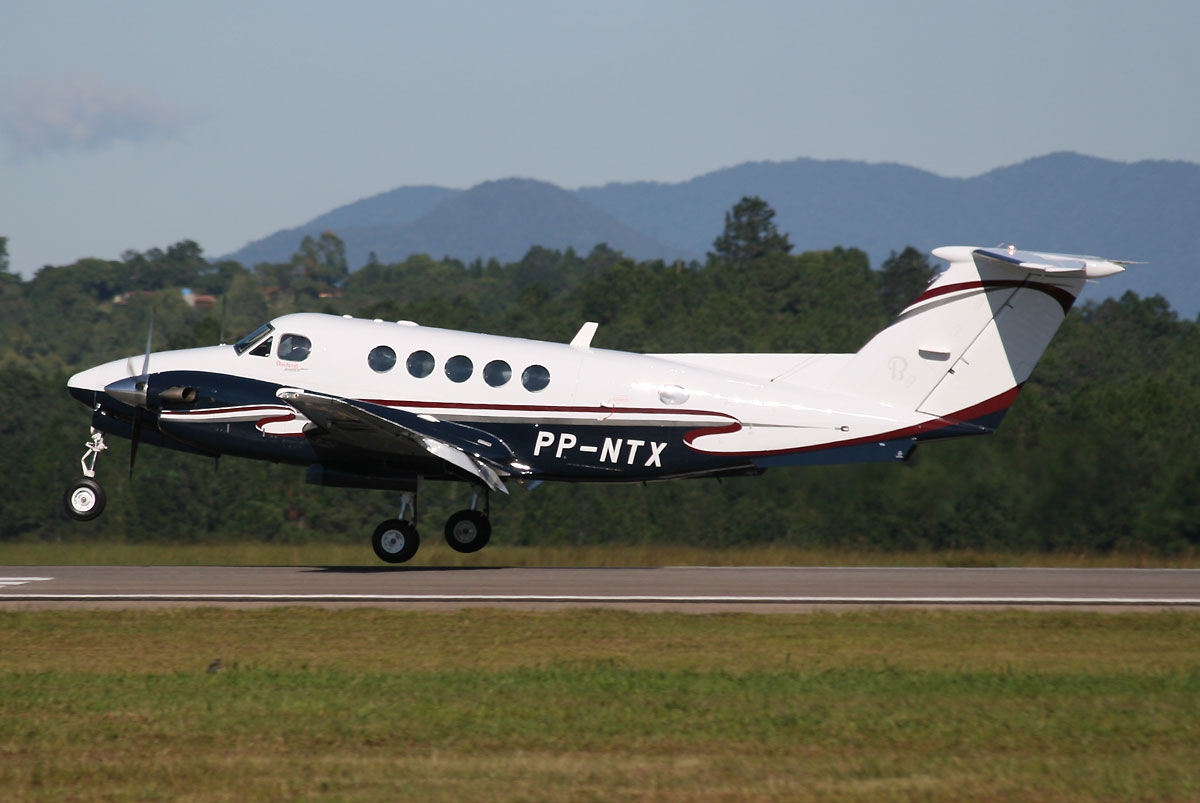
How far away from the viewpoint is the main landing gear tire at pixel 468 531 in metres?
21.6

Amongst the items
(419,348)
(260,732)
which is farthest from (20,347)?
(260,732)

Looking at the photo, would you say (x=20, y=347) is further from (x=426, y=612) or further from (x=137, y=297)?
(x=426, y=612)

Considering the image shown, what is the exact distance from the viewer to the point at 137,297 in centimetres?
13350

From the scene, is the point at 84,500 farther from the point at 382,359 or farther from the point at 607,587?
the point at 607,587

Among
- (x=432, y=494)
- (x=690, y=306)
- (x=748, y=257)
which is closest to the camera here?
(x=432, y=494)

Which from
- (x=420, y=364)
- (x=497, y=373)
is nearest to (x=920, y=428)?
(x=497, y=373)

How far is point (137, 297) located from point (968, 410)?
408 feet

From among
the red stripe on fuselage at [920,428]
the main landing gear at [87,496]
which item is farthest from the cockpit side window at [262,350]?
the red stripe on fuselage at [920,428]

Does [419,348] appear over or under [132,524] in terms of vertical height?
over

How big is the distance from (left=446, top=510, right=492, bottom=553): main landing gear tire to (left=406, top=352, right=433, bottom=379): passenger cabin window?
2.54 metres

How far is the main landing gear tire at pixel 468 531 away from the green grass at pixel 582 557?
1.67 feet

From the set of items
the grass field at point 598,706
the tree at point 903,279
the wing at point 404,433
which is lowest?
the grass field at point 598,706

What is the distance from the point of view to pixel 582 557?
928 inches

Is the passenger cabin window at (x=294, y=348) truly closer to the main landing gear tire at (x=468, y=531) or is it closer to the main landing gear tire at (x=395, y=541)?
the main landing gear tire at (x=395, y=541)
